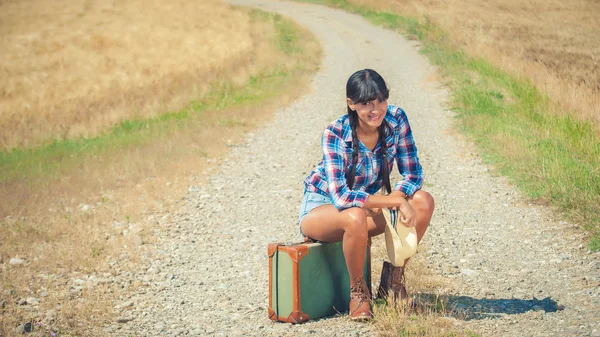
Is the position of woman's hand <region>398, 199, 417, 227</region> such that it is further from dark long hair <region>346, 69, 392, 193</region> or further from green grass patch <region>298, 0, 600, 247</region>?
green grass patch <region>298, 0, 600, 247</region>

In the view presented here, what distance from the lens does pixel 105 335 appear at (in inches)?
207

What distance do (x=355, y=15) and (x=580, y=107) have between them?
22.2 m

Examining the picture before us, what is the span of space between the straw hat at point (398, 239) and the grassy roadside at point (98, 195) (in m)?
2.32

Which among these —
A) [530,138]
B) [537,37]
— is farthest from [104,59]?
[530,138]

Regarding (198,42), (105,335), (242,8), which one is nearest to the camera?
(105,335)

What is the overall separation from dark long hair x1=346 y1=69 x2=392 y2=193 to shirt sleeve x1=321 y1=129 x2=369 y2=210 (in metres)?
0.07

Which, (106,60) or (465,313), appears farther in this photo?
(106,60)

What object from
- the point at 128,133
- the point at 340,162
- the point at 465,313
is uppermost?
the point at 340,162

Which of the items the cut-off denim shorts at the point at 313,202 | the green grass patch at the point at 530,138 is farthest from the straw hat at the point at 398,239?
the green grass patch at the point at 530,138

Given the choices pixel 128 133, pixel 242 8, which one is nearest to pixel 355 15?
pixel 242 8

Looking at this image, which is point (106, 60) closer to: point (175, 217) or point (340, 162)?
point (175, 217)

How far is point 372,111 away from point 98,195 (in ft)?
22.5

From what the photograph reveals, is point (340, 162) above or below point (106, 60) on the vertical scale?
above

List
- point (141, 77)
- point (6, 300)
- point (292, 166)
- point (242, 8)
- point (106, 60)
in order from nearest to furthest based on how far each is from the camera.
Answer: point (6, 300)
point (292, 166)
point (141, 77)
point (106, 60)
point (242, 8)
